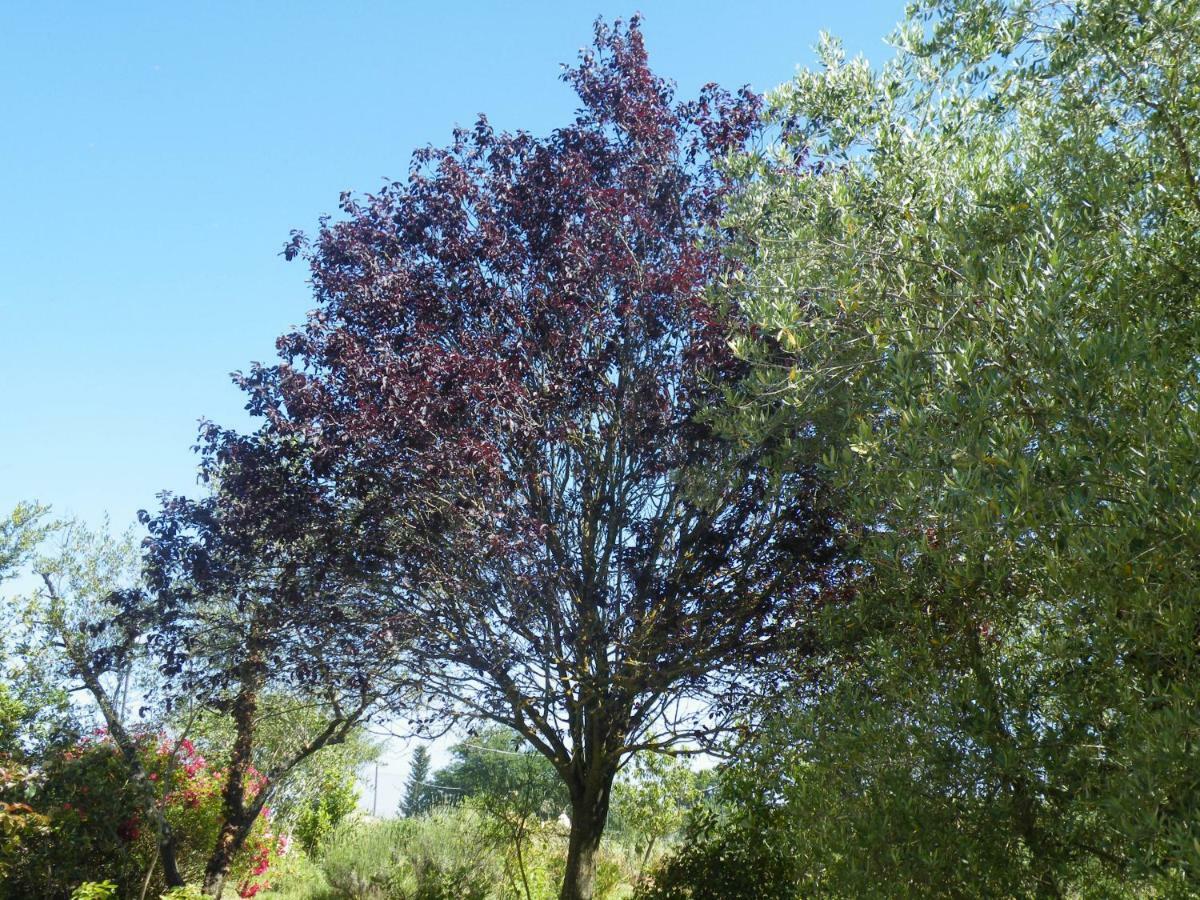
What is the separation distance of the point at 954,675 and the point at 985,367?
2317 mm

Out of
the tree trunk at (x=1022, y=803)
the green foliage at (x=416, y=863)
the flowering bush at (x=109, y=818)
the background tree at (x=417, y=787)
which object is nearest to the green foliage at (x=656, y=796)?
the green foliage at (x=416, y=863)

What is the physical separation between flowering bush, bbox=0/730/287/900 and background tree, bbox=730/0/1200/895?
36.4 feet

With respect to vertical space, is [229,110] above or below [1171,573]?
above

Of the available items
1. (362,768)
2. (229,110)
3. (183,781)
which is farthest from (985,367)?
Result: (362,768)

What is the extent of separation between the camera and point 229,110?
365 inches

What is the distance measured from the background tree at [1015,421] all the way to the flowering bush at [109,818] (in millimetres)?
11084

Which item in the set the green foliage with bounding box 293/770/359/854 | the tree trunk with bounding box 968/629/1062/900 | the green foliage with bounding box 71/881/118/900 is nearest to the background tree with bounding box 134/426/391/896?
the green foliage with bounding box 71/881/118/900

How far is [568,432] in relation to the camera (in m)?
8.90

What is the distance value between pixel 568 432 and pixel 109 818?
34.6 ft

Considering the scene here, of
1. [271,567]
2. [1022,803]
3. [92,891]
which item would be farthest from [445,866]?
[1022,803]

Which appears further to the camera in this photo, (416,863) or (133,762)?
(416,863)

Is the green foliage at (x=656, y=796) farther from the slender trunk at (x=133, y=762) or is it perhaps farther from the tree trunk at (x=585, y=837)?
the slender trunk at (x=133, y=762)

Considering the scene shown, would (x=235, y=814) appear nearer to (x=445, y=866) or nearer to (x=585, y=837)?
(x=445, y=866)

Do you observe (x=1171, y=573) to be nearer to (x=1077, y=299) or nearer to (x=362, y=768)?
(x=1077, y=299)
